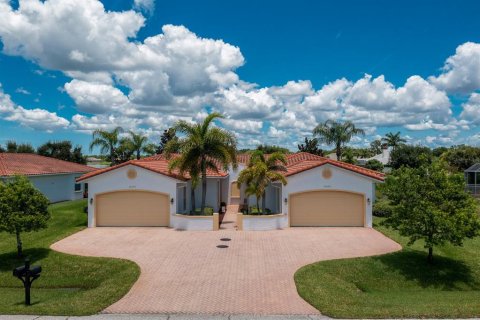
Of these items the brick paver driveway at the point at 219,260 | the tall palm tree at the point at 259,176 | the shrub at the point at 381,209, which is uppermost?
the tall palm tree at the point at 259,176

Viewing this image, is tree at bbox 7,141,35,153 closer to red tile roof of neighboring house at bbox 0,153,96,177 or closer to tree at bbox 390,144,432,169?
red tile roof of neighboring house at bbox 0,153,96,177

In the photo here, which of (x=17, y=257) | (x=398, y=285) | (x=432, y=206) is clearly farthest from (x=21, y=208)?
(x=432, y=206)

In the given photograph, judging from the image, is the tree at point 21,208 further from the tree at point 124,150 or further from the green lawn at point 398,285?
the tree at point 124,150

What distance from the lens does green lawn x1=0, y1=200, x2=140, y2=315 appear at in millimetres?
10531

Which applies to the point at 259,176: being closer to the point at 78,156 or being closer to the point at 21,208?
the point at 21,208

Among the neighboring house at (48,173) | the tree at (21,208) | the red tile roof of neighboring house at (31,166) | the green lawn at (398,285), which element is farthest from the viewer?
the neighboring house at (48,173)

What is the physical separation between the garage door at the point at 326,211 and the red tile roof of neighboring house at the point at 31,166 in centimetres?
1881

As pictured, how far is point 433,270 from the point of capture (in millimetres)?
14680

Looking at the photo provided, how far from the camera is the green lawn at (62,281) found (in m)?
10.5

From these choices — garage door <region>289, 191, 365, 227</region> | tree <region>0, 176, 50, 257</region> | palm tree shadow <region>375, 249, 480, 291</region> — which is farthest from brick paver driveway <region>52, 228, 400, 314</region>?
tree <region>0, 176, 50, 257</region>

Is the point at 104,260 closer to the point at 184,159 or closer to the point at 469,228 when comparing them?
the point at 184,159

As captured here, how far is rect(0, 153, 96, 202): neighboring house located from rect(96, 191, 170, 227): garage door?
812 cm

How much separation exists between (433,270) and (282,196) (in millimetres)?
9021

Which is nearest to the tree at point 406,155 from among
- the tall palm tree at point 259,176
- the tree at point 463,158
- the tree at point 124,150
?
the tree at point 463,158
